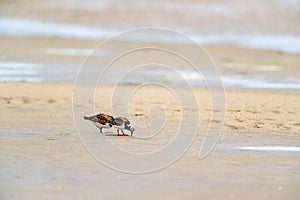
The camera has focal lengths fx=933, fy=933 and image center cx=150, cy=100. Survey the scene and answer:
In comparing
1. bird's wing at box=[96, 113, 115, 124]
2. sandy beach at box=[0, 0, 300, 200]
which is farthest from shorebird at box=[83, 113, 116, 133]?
Result: sandy beach at box=[0, 0, 300, 200]

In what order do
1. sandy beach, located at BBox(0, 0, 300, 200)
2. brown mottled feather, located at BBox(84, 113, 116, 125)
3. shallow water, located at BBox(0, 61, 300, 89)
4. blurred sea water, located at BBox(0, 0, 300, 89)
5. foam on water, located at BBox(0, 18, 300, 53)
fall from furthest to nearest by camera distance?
blurred sea water, located at BBox(0, 0, 300, 89)
foam on water, located at BBox(0, 18, 300, 53)
shallow water, located at BBox(0, 61, 300, 89)
brown mottled feather, located at BBox(84, 113, 116, 125)
sandy beach, located at BBox(0, 0, 300, 200)

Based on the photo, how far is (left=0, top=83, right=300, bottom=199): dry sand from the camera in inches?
314

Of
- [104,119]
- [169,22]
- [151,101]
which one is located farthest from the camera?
[169,22]

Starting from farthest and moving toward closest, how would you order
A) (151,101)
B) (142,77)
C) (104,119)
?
1. (142,77)
2. (151,101)
3. (104,119)

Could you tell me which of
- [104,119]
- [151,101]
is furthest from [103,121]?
[151,101]

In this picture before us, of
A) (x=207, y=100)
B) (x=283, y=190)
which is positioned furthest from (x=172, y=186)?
(x=207, y=100)

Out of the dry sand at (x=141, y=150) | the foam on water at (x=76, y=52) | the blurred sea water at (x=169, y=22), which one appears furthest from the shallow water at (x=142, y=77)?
the dry sand at (x=141, y=150)

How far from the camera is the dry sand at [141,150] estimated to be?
26.2 feet

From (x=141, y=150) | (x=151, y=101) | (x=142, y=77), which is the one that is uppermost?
(x=142, y=77)

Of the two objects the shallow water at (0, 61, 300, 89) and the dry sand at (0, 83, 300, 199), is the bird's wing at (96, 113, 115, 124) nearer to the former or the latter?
the dry sand at (0, 83, 300, 199)

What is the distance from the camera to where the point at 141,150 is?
9.50 m

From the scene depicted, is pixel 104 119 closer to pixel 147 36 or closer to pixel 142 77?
pixel 142 77

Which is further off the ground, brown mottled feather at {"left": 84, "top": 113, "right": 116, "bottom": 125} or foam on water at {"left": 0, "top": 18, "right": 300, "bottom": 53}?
foam on water at {"left": 0, "top": 18, "right": 300, "bottom": 53}

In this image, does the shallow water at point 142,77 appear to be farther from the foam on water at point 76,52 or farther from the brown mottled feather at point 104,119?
the brown mottled feather at point 104,119
